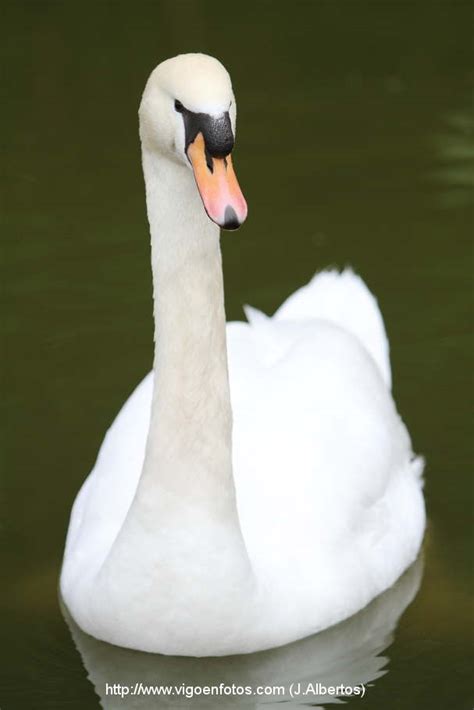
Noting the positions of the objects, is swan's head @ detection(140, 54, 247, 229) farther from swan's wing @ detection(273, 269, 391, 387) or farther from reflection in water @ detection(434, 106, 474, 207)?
reflection in water @ detection(434, 106, 474, 207)

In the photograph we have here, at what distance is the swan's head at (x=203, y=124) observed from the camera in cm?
521

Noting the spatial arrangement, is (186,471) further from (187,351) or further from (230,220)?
(230,220)

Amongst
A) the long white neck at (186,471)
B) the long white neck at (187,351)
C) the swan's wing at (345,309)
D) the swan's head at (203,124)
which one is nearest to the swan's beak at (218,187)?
the swan's head at (203,124)

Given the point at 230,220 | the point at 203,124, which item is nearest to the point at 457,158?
the point at 203,124

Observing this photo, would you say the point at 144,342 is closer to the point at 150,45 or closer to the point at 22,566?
the point at 22,566

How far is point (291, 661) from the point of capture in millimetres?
6559

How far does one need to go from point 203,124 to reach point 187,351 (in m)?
1.00

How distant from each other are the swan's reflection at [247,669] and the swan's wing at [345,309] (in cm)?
181

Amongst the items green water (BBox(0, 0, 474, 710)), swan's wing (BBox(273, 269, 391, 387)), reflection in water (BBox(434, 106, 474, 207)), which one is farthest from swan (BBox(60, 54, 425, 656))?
reflection in water (BBox(434, 106, 474, 207))

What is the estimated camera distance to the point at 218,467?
621 cm

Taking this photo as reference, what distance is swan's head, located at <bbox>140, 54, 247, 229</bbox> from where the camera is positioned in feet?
17.1

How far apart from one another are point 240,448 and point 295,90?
5.98 metres

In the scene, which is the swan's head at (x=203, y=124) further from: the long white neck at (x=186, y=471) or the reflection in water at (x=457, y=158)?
the reflection in water at (x=457, y=158)

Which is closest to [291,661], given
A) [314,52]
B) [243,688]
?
[243,688]
